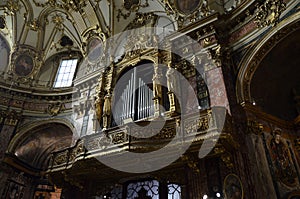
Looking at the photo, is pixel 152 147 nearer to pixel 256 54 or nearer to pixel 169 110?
pixel 169 110

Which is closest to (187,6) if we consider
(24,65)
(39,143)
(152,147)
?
(152,147)

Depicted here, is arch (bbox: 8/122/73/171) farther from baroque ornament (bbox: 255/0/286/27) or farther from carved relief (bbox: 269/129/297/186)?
baroque ornament (bbox: 255/0/286/27)

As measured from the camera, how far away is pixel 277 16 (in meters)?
7.55

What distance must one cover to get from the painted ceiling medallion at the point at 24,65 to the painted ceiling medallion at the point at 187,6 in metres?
8.99

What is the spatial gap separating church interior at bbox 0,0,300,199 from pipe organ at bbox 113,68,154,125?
45 mm

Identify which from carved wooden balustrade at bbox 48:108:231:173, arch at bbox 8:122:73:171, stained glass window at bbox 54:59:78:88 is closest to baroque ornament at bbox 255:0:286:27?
carved wooden balustrade at bbox 48:108:231:173

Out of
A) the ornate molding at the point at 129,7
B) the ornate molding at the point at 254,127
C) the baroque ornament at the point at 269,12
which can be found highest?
the ornate molding at the point at 129,7

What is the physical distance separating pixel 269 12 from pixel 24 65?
1267 centimetres

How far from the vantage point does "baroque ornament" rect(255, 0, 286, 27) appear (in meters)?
7.55

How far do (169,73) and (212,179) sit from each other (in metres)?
3.76

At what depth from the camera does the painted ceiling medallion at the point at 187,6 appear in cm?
1037

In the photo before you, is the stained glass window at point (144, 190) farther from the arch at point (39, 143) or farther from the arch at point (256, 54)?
the arch at point (39, 143)

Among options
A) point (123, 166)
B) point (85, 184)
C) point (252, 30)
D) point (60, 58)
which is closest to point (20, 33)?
point (60, 58)

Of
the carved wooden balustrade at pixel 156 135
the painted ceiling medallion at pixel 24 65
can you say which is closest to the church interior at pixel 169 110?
the carved wooden balustrade at pixel 156 135
